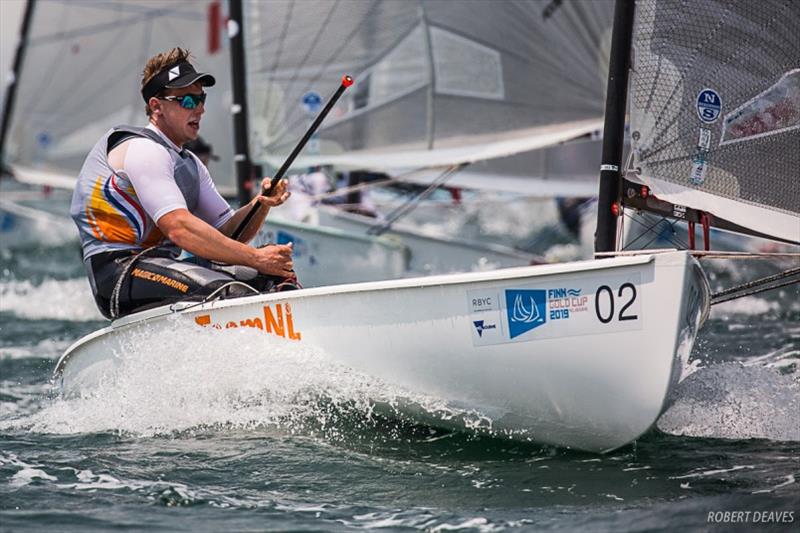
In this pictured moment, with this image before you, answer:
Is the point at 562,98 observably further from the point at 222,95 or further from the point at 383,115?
the point at 222,95

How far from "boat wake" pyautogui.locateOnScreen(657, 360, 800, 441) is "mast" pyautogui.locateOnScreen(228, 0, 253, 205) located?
4.67 metres

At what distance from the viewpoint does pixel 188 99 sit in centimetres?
428

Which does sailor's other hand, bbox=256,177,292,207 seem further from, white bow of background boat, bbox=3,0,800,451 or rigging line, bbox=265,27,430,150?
rigging line, bbox=265,27,430,150

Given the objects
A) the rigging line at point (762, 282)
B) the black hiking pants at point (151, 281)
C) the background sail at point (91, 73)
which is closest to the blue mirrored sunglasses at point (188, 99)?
the black hiking pants at point (151, 281)

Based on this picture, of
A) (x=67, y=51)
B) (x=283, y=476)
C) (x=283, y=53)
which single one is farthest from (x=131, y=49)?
(x=283, y=476)

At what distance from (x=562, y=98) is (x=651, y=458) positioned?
4552 millimetres

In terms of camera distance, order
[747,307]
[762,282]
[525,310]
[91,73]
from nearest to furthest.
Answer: [525,310]
[762,282]
[747,307]
[91,73]

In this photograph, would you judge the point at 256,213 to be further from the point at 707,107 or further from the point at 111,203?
the point at 707,107

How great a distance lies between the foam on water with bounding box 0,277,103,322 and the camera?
26.6 feet

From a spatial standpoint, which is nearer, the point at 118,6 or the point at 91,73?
the point at 118,6

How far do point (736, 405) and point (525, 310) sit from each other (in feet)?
3.27

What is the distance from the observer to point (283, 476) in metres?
3.57

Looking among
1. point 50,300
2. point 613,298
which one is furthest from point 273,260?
point 50,300

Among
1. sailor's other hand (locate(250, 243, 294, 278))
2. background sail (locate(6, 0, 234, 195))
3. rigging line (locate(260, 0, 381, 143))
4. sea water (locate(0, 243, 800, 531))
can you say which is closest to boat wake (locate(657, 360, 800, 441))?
sea water (locate(0, 243, 800, 531))
